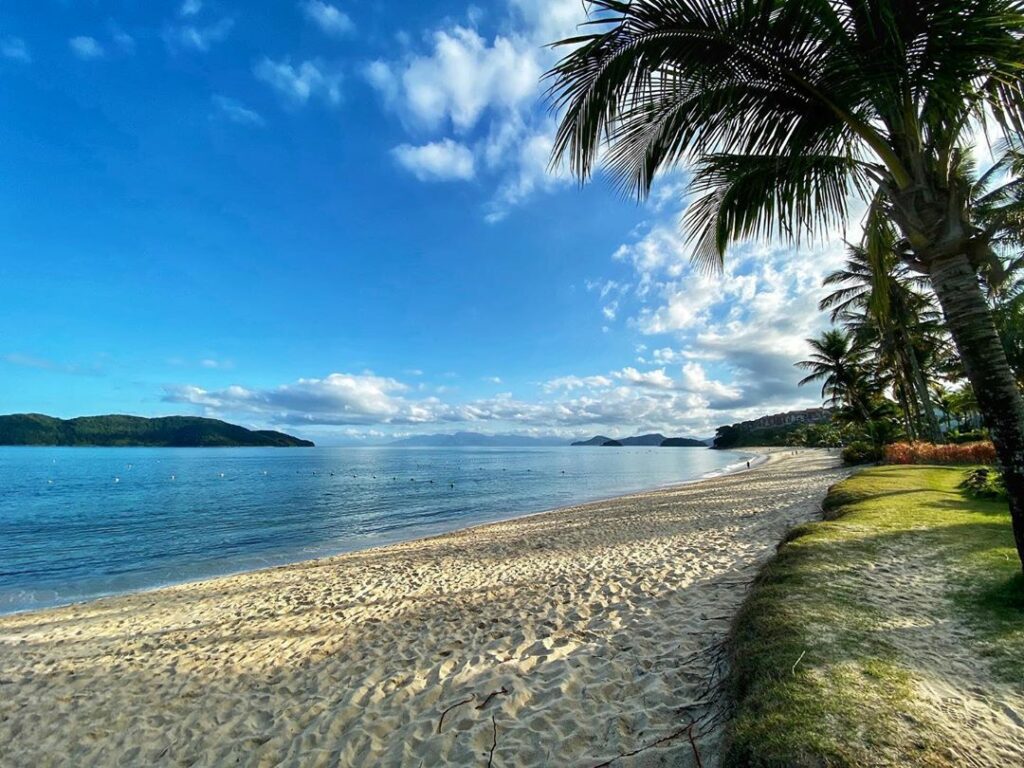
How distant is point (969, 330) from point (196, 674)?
8902 millimetres

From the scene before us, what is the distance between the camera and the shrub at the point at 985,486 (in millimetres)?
9953

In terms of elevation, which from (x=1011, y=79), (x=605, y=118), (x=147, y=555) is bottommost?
(x=147, y=555)

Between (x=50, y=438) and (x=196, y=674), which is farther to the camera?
(x=50, y=438)

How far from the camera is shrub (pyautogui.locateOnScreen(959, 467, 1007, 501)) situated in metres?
9.95

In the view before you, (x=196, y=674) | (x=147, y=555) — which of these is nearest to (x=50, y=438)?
(x=147, y=555)

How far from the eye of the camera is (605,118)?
167 inches

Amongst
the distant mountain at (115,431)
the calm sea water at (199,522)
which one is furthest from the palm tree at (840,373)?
the distant mountain at (115,431)

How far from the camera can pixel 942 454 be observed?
20.4m

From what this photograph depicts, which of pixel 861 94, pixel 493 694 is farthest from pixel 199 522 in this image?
pixel 861 94

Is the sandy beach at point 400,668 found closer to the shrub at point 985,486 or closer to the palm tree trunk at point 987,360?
the palm tree trunk at point 987,360

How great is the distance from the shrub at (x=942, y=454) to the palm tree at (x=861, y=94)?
1971 centimetres

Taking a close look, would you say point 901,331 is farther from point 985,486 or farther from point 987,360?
point 987,360

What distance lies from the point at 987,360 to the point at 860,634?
2484 millimetres

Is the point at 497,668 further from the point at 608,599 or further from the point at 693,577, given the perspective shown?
the point at 693,577
